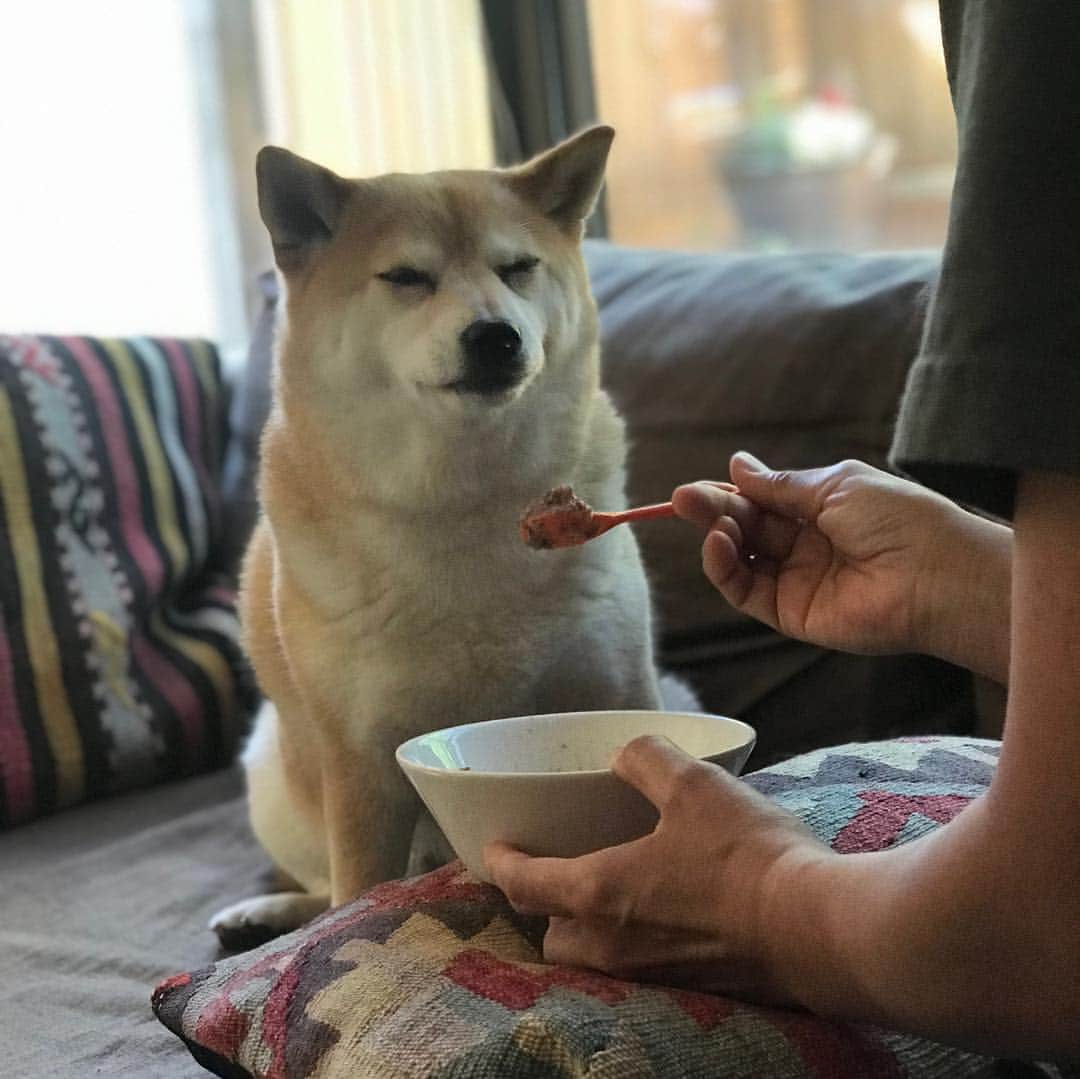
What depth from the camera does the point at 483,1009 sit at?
66cm

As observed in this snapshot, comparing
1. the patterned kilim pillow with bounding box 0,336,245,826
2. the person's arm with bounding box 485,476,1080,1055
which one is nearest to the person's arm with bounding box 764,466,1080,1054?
the person's arm with bounding box 485,476,1080,1055

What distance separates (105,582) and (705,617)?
0.80m

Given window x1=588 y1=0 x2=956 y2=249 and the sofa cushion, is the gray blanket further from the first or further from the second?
window x1=588 y1=0 x2=956 y2=249

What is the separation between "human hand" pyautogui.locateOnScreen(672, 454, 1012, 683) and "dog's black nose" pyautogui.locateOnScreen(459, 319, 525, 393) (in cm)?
25

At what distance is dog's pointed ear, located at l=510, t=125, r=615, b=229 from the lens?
129 centimetres

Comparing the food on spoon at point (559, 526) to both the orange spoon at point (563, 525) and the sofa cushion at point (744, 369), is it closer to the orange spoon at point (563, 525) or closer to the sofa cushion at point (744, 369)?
the orange spoon at point (563, 525)

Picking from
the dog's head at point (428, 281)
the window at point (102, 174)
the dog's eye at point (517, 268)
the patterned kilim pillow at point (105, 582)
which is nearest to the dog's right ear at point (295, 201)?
the dog's head at point (428, 281)

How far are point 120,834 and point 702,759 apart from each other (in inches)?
38.6

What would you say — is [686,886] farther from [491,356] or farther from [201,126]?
[201,126]

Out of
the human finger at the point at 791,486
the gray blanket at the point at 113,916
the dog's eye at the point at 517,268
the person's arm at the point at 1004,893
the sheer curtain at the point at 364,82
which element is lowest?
the gray blanket at the point at 113,916

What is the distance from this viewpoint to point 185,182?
2545 mm

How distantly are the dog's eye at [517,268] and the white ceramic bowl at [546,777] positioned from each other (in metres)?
0.48

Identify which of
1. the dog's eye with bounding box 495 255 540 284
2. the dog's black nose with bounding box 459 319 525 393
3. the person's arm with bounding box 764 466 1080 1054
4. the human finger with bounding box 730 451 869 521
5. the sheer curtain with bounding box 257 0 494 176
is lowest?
the person's arm with bounding box 764 466 1080 1054

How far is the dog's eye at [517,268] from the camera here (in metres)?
1.24
